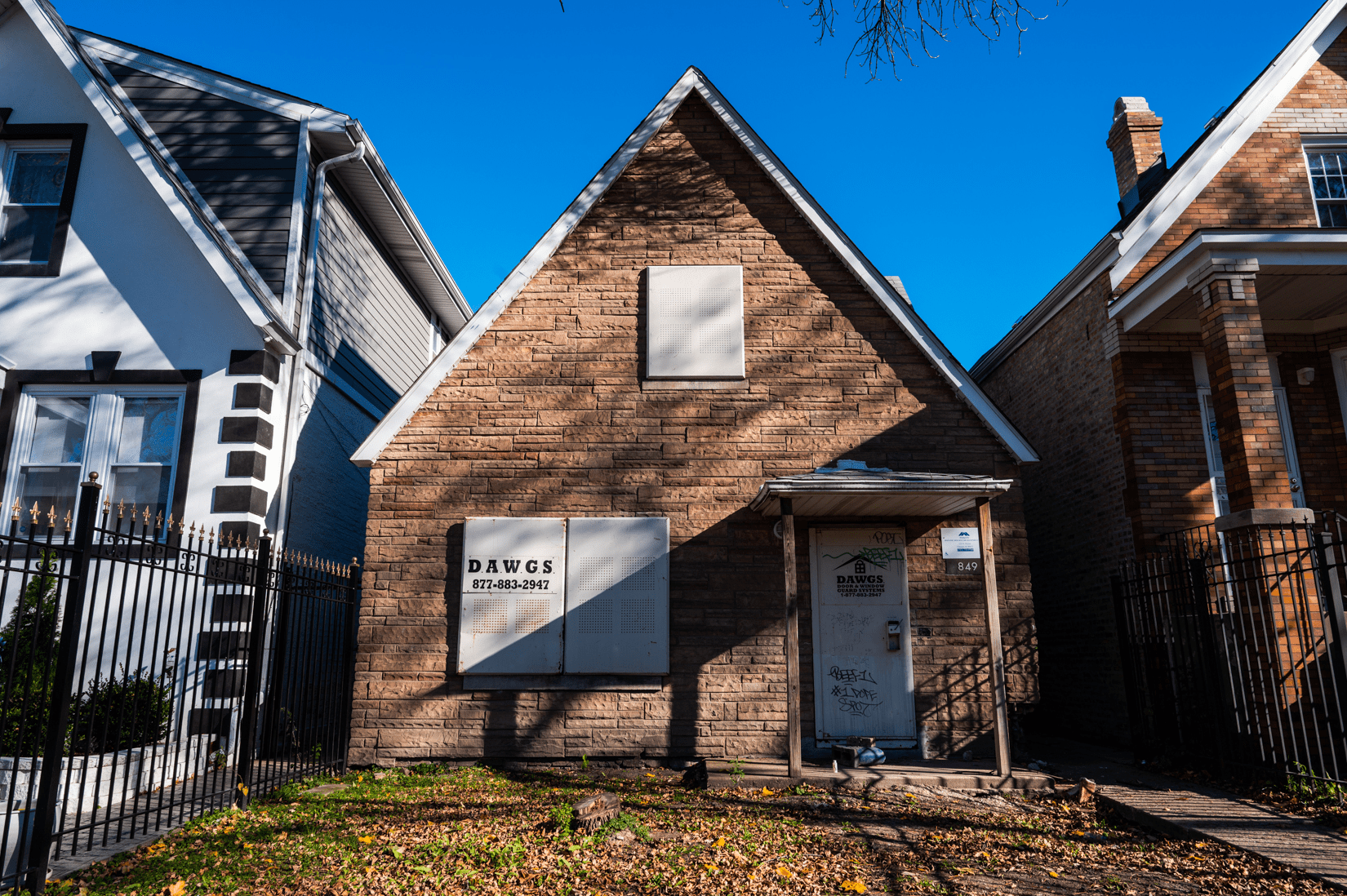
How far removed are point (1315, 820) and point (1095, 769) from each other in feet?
7.68

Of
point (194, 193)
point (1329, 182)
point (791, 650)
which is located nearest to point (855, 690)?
point (791, 650)

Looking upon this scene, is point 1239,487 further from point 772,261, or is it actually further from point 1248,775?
point 772,261

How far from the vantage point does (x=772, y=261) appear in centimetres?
988

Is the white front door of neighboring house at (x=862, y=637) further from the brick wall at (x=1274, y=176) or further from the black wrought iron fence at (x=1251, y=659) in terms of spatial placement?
the brick wall at (x=1274, y=176)

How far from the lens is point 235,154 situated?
10.3 meters

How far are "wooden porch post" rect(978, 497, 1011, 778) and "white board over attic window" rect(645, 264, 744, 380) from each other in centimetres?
304

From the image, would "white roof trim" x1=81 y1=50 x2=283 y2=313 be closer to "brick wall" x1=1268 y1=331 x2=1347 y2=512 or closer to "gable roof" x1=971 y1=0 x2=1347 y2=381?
"gable roof" x1=971 y1=0 x2=1347 y2=381

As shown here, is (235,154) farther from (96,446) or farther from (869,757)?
(869,757)

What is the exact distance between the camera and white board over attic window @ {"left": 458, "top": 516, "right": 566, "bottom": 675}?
28.7 feet

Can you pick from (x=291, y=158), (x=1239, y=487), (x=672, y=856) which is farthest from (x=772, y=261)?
(x=672, y=856)

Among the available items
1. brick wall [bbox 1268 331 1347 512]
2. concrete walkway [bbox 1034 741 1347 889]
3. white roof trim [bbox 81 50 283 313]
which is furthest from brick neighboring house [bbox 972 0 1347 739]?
white roof trim [bbox 81 50 283 313]

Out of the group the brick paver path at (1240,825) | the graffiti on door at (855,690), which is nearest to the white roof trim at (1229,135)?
the graffiti on door at (855,690)

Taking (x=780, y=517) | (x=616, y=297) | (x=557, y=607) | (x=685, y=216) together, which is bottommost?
(x=557, y=607)

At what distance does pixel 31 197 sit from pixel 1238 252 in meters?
13.1
